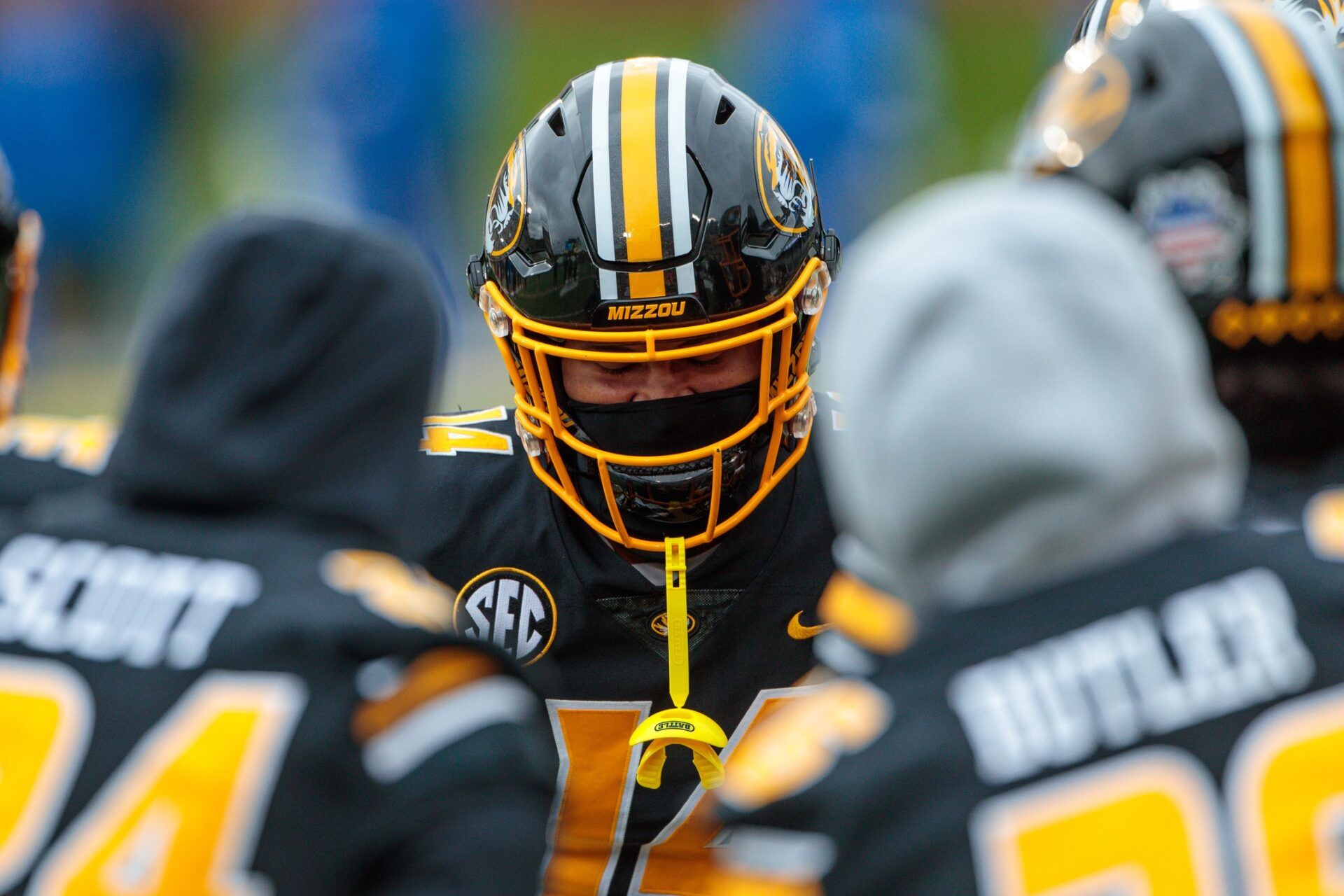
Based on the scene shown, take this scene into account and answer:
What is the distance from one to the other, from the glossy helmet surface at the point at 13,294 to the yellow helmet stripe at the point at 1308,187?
1.81 meters

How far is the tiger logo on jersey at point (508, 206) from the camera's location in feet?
7.73

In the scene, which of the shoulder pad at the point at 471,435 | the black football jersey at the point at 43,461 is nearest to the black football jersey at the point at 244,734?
the black football jersey at the point at 43,461

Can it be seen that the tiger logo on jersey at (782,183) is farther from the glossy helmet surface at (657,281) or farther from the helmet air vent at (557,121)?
the helmet air vent at (557,121)

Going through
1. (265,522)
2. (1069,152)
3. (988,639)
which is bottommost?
(988,639)

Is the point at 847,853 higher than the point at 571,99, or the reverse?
the point at 571,99

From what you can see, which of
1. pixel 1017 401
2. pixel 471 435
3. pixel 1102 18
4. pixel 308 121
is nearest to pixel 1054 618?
pixel 1017 401

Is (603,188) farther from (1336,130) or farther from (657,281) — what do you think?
(1336,130)

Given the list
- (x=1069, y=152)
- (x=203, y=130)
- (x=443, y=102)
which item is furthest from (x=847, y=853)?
(x=203, y=130)

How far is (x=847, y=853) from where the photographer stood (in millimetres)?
1124

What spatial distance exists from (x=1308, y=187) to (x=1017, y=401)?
519mm

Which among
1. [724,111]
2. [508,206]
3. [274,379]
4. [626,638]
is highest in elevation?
[724,111]

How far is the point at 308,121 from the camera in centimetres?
845

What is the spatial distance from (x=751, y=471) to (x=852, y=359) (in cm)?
117

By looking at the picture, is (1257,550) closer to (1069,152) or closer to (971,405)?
(971,405)
